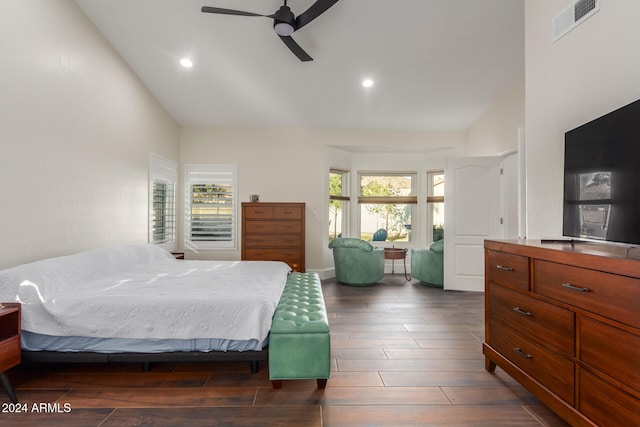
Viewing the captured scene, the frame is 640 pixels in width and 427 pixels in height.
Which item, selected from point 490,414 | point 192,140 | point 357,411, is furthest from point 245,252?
point 490,414

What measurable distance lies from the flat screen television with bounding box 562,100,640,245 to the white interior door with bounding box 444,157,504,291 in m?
2.94

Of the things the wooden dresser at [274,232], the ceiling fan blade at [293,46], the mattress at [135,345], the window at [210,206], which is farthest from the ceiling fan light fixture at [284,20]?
the window at [210,206]

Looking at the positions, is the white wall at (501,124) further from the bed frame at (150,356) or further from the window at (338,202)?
the bed frame at (150,356)

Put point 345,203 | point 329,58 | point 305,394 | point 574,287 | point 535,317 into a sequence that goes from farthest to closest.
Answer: point 345,203 → point 329,58 → point 305,394 → point 535,317 → point 574,287

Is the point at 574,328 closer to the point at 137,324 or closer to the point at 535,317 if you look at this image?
the point at 535,317

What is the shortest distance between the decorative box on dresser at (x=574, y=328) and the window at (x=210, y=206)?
453 cm

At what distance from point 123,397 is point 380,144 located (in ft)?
16.8

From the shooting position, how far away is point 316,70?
4.32 metres

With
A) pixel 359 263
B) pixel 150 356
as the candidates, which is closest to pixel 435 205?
pixel 359 263

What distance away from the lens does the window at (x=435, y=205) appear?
6.37 meters

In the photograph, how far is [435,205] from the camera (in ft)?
21.1

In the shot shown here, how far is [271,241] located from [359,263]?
1438mm

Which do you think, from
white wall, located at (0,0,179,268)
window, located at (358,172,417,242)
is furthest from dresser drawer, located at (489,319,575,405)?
window, located at (358,172,417,242)

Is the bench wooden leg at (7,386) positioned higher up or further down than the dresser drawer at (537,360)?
further down
